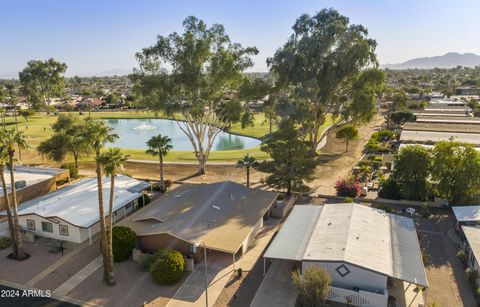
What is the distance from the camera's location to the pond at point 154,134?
7325 centimetres

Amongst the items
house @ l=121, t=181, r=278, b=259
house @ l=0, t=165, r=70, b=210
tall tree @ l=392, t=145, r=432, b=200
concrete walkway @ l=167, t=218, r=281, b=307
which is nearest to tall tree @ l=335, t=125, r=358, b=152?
tall tree @ l=392, t=145, r=432, b=200

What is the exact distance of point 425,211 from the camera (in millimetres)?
33875

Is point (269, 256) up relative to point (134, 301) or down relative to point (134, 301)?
up

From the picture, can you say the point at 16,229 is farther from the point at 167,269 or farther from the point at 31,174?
the point at 31,174

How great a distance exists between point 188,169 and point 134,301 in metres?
31.2

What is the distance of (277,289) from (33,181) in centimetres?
2892

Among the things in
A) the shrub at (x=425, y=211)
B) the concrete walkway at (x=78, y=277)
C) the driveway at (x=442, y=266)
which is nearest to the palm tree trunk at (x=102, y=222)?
the concrete walkway at (x=78, y=277)

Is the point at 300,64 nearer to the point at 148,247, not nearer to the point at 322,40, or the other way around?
the point at 322,40

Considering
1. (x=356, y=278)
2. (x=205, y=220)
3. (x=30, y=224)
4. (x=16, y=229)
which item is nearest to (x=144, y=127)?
(x=30, y=224)

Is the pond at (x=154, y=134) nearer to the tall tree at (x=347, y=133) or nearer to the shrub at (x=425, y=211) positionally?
the tall tree at (x=347, y=133)

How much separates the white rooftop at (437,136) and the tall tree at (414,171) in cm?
2342

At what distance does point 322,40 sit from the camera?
151ft

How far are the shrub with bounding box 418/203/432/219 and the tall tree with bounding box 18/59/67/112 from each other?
11106cm

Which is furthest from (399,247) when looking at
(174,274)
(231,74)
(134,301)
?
(231,74)
